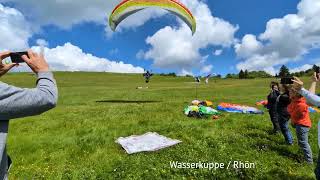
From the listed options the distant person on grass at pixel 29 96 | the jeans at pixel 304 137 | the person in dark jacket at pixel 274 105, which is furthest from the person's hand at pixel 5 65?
the person in dark jacket at pixel 274 105

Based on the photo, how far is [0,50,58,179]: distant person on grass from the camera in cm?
341

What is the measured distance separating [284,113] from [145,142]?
5.54 meters

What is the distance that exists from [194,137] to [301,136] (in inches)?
171

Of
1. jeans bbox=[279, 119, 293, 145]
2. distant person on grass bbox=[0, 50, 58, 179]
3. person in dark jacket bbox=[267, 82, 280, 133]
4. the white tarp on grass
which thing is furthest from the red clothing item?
distant person on grass bbox=[0, 50, 58, 179]

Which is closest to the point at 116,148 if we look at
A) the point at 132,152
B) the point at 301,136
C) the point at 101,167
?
the point at 132,152

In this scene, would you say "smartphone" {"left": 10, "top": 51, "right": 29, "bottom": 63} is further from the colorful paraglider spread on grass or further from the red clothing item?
the colorful paraglider spread on grass

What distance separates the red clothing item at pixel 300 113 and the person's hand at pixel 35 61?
9301 millimetres

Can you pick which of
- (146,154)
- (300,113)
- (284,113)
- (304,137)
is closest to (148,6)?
(284,113)

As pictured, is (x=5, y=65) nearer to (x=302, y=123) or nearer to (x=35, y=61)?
(x=35, y=61)

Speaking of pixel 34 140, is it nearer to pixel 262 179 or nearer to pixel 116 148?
pixel 116 148

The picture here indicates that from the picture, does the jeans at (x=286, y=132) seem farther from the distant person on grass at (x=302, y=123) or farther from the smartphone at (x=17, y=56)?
the smartphone at (x=17, y=56)

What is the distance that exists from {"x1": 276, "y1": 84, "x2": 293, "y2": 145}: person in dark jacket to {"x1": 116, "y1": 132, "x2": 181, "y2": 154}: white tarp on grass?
413 cm

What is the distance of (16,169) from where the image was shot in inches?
440

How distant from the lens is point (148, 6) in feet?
83.2
